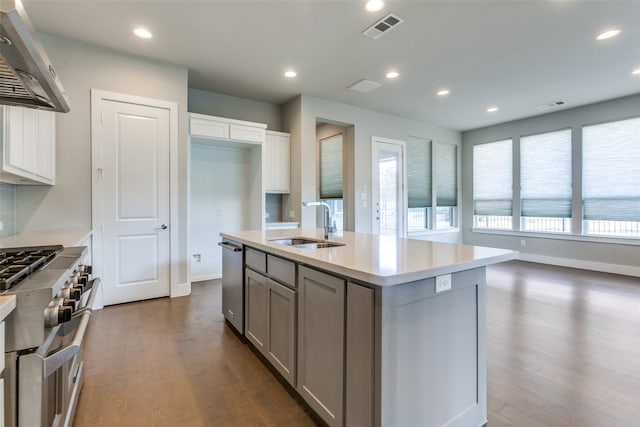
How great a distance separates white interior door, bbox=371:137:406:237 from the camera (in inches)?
231

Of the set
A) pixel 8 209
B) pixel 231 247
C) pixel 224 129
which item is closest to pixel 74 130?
pixel 8 209

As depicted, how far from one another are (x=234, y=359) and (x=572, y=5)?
13.6 feet

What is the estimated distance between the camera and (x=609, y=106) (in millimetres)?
5203

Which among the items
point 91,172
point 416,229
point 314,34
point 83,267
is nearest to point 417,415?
point 83,267

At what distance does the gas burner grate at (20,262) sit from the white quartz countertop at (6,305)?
10cm

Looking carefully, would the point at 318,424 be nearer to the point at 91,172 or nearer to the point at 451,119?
the point at 91,172

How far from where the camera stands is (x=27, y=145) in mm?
2346

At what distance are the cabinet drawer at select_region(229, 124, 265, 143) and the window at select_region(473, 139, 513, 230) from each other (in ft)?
17.4

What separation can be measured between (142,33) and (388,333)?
3661mm

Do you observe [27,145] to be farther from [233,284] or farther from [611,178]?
[611,178]

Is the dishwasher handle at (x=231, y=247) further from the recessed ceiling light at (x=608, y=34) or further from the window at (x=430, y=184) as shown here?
the window at (x=430, y=184)

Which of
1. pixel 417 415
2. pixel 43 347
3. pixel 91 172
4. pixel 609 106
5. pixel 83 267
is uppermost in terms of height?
pixel 609 106

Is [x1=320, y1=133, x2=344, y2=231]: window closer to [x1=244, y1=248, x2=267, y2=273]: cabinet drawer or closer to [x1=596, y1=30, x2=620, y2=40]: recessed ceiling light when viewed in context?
[x1=244, y1=248, x2=267, y2=273]: cabinet drawer

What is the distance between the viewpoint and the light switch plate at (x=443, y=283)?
53.6 inches
